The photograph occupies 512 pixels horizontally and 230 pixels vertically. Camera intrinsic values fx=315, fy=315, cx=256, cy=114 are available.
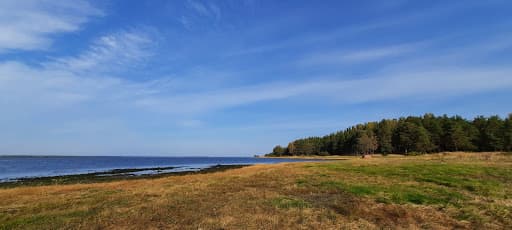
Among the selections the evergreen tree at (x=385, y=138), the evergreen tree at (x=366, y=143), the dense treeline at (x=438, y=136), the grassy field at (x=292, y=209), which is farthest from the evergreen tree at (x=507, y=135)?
the grassy field at (x=292, y=209)

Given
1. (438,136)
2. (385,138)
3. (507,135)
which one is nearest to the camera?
(507,135)

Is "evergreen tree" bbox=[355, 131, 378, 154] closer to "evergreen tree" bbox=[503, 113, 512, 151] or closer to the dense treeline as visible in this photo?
the dense treeline

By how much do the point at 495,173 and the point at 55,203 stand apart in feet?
94.8

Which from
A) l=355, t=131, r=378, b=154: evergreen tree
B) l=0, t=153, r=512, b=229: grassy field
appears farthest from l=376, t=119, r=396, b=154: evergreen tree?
l=0, t=153, r=512, b=229: grassy field

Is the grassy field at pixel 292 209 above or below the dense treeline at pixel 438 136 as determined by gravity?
below

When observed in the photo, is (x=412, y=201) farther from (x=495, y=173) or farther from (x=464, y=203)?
(x=495, y=173)

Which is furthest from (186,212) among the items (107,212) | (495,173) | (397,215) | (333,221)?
(495,173)

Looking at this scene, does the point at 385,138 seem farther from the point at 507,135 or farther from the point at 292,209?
the point at 292,209

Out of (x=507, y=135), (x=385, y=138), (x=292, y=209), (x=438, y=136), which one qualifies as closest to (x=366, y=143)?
(x=385, y=138)

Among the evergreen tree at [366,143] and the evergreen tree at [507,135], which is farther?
the evergreen tree at [366,143]

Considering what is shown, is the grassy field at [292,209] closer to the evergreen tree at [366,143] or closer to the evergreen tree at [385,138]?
the evergreen tree at [366,143]

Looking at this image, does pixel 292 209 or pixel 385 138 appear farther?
pixel 385 138

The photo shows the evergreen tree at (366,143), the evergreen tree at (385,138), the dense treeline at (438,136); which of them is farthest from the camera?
the evergreen tree at (385,138)

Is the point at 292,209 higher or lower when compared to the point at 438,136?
lower
